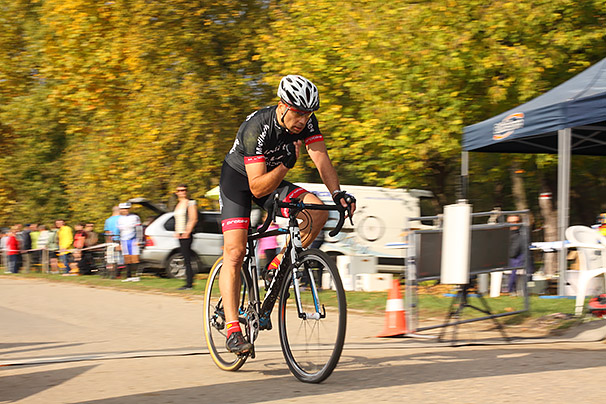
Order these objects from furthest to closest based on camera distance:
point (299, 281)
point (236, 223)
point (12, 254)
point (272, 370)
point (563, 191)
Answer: point (12, 254), point (563, 191), point (272, 370), point (236, 223), point (299, 281)

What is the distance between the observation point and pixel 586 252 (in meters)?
9.14

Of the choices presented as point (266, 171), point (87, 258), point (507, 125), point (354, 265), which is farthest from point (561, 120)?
point (87, 258)

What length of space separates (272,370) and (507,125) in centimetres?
698

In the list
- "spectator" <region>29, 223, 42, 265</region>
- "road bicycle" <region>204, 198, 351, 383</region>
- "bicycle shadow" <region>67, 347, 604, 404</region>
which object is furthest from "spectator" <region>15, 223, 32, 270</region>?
"road bicycle" <region>204, 198, 351, 383</region>

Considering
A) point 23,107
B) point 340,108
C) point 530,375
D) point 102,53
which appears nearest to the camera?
point 530,375

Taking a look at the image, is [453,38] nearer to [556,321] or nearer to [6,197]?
[556,321]

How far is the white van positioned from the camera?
17859 mm

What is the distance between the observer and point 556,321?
7.76m

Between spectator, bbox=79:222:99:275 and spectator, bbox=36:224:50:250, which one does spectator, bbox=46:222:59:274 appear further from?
spectator, bbox=79:222:99:275

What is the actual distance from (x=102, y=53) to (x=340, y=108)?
7.81 metres

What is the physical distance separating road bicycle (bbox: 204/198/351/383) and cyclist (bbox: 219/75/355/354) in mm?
113

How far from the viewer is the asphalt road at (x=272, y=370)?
4602 mm

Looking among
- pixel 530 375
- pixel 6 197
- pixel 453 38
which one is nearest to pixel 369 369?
pixel 530 375

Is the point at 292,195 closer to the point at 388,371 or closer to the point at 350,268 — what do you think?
the point at 388,371
